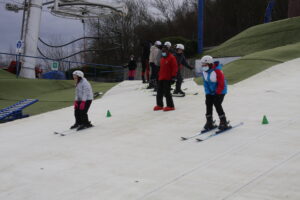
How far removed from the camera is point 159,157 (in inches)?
257

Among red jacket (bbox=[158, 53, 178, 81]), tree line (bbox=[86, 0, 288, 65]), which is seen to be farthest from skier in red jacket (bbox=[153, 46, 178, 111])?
tree line (bbox=[86, 0, 288, 65])

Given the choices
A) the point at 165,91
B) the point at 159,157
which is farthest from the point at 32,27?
the point at 159,157

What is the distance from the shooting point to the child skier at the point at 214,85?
25.0 feet

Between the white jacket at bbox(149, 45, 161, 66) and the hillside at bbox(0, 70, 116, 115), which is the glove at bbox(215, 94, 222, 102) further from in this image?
the hillside at bbox(0, 70, 116, 115)

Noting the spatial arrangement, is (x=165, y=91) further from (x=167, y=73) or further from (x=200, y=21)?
(x=200, y=21)

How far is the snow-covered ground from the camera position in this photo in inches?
195

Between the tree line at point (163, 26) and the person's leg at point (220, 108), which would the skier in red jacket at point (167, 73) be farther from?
the tree line at point (163, 26)

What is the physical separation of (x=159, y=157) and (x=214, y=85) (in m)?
2.15

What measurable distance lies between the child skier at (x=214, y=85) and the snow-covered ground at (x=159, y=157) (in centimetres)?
58

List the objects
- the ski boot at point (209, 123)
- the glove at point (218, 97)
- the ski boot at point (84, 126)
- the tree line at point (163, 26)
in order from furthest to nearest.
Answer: the tree line at point (163, 26) < the ski boot at point (84, 126) < the ski boot at point (209, 123) < the glove at point (218, 97)

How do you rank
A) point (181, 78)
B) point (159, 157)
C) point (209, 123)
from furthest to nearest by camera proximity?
point (181, 78)
point (209, 123)
point (159, 157)

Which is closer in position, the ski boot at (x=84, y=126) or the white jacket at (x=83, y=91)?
the white jacket at (x=83, y=91)

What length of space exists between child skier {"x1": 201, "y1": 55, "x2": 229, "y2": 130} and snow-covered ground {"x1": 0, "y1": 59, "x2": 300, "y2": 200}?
577mm

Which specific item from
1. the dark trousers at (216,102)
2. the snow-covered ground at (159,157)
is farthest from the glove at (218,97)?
the snow-covered ground at (159,157)
